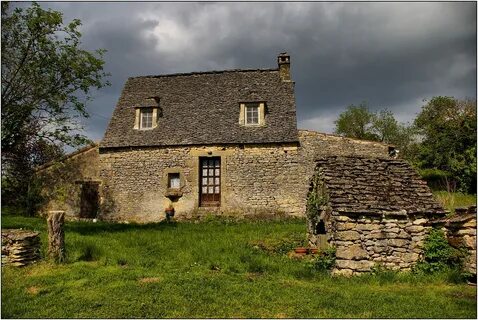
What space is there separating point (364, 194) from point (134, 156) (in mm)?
14632

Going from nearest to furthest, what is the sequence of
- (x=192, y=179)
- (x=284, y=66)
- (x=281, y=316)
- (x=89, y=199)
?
(x=281, y=316) → (x=192, y=179) → (x=89, y=199) → (x=284, y=66)

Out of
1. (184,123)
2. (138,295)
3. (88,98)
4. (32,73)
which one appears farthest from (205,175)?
(138,295)

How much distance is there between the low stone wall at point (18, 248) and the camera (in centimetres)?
983

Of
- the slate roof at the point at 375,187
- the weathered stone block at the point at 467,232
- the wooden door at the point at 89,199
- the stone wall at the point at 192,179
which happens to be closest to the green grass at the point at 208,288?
the weathered stone block at the point at 467,232

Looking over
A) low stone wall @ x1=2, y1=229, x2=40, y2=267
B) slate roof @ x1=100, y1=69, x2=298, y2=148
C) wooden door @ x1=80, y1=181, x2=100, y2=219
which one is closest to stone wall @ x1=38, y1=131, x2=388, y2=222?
wooden door @ x1=80, y1=181, x2=100, y2=219

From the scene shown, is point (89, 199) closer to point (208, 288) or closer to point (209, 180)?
point (209, 180)

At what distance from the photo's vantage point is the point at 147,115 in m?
22.9

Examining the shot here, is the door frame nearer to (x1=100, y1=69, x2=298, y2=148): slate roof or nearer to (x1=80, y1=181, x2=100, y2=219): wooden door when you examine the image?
(x1=100, y1=69, x2=298, y2=148): slate roof

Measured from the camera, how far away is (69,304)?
24.0ft

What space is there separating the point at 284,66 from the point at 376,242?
1592cm

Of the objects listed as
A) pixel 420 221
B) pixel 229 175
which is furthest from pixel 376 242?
pixel 229 175

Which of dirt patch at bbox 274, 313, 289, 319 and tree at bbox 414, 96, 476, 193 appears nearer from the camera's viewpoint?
dirt patch at bbox 274, 313, 289, 319

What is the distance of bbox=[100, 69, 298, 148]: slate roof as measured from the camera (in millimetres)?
21125

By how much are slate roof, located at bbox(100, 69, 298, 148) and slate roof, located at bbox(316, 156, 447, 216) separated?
908 centimetres
